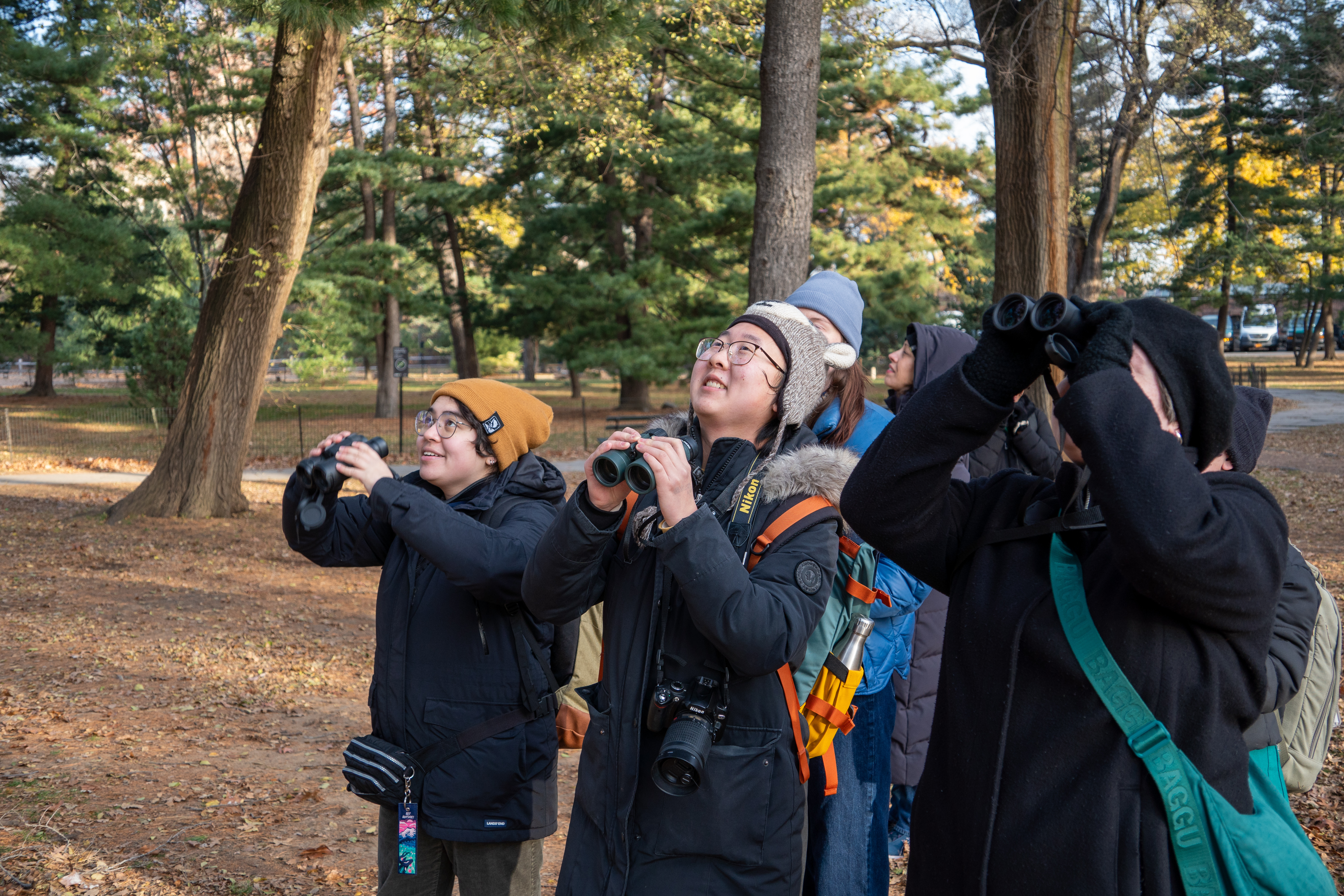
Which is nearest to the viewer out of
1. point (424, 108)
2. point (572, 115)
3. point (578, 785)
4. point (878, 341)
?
point (578, 785)

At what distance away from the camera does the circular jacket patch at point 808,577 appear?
6.81ft

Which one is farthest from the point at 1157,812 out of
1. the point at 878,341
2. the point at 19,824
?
the point at 878,341

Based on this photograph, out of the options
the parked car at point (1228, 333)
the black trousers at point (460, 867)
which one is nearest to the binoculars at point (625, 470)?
the black trousers at point (460, 867)

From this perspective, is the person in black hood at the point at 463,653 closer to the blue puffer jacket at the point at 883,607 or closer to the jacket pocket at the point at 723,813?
the jacket pocket at the point at 723,813

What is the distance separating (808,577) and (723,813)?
495mm

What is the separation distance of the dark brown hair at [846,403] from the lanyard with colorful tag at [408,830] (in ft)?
4.67

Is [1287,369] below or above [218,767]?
above

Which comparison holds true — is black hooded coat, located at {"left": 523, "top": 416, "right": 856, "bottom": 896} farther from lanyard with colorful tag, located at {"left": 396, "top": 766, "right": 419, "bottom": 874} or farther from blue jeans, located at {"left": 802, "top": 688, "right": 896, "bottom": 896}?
lanyard with colorful tag, located at {"left": 396, "top": 766, "right": 419, "bottom": 874}

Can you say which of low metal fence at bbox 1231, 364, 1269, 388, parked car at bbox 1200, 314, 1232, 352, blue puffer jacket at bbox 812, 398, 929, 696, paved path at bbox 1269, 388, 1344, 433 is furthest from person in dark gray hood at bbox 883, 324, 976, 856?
parked car at bbox 1200, 314, 1232, 352

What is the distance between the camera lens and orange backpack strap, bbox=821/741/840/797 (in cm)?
241

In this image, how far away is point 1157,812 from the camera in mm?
1517

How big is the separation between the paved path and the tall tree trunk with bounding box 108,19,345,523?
15686 millimetres

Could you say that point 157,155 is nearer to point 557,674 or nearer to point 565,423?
point 565,423

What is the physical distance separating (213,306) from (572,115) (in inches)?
193
